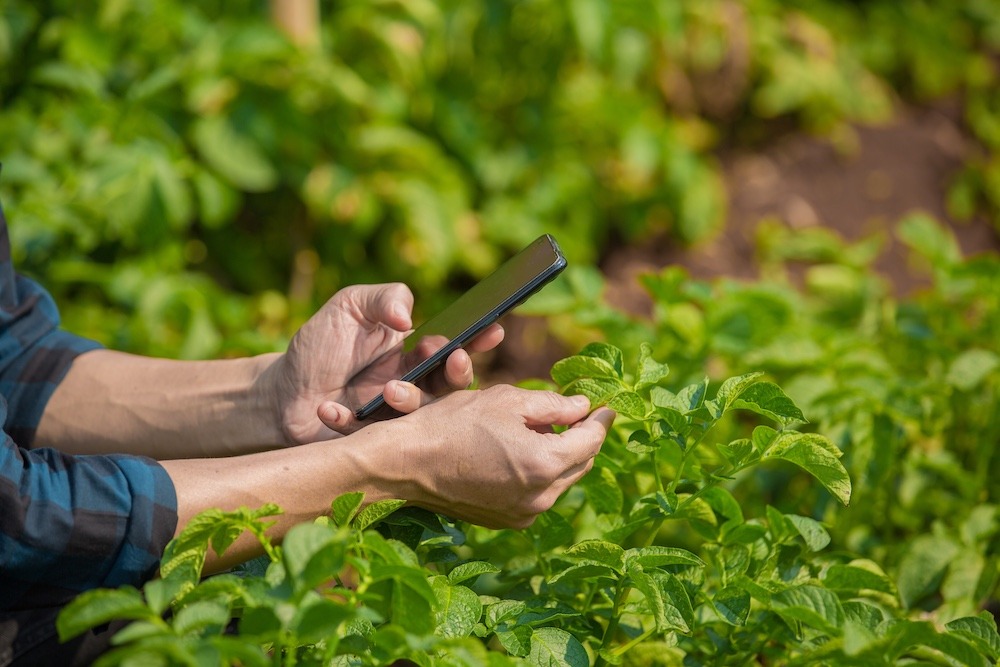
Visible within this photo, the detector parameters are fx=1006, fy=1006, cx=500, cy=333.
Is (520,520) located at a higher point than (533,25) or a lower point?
lower

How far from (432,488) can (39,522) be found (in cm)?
49

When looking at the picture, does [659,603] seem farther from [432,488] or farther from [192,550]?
[192,550]

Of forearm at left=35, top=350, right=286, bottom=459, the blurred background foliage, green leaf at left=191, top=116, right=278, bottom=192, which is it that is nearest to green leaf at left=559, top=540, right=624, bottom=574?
forearm at left=35, top=350, right=286, bottom=459

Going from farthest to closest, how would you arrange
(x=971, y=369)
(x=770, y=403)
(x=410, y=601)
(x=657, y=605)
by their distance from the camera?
(x=971, y=369) < (x=770, y=403) < (x=657, y=605) < (x=410, y=601)

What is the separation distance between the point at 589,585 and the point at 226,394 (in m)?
0.68

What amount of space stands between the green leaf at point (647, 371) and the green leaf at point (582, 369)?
0.04 m

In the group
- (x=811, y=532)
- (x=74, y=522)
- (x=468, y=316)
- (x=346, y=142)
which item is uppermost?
(x=346, y=142)

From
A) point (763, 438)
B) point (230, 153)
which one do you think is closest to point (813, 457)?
point (763, 438)

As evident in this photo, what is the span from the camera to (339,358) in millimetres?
1632

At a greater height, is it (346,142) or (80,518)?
(346,142)

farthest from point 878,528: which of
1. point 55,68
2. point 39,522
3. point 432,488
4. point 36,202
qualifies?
point 55,68

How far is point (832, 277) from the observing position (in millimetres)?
2773

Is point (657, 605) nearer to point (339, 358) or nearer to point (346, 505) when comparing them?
point (346, 505)

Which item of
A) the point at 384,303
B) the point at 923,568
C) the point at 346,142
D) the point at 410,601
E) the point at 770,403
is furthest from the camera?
the point at 346,142
